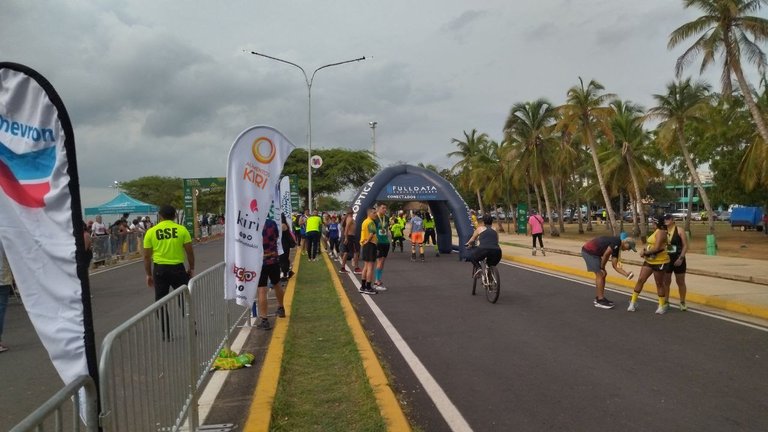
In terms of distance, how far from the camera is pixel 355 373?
5.89 m

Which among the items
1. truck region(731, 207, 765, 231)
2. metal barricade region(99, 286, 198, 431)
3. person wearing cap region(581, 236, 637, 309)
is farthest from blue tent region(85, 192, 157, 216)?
truck region(731, 207, 765, 231)

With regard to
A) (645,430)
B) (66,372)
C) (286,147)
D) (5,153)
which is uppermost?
(286,147)

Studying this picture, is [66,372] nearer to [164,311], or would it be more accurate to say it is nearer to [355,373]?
[164,311]

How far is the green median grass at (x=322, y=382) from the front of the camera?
4637 millimetres

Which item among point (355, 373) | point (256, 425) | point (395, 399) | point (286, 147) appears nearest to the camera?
point (256, 425)

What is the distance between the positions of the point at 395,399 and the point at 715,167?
37.3 metres

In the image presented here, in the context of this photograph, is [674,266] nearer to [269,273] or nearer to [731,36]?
[269,273]

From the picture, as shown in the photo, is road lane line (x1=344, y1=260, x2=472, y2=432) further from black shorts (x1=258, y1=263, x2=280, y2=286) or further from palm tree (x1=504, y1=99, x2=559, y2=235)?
palm tree (x1=504, y1=99, x2=559, y2=235)

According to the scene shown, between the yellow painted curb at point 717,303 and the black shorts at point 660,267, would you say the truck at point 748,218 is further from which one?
the black shorts at point 660,267

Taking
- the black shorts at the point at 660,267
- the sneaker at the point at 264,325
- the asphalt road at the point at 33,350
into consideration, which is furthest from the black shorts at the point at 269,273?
the black shorts at the point at 660,267

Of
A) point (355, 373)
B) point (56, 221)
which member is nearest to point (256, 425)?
point (355, 373)

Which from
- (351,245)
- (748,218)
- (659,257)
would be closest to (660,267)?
(659,257)

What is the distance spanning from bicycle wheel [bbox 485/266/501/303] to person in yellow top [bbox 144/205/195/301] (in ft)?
17.7

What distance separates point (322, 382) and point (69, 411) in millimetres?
3556
